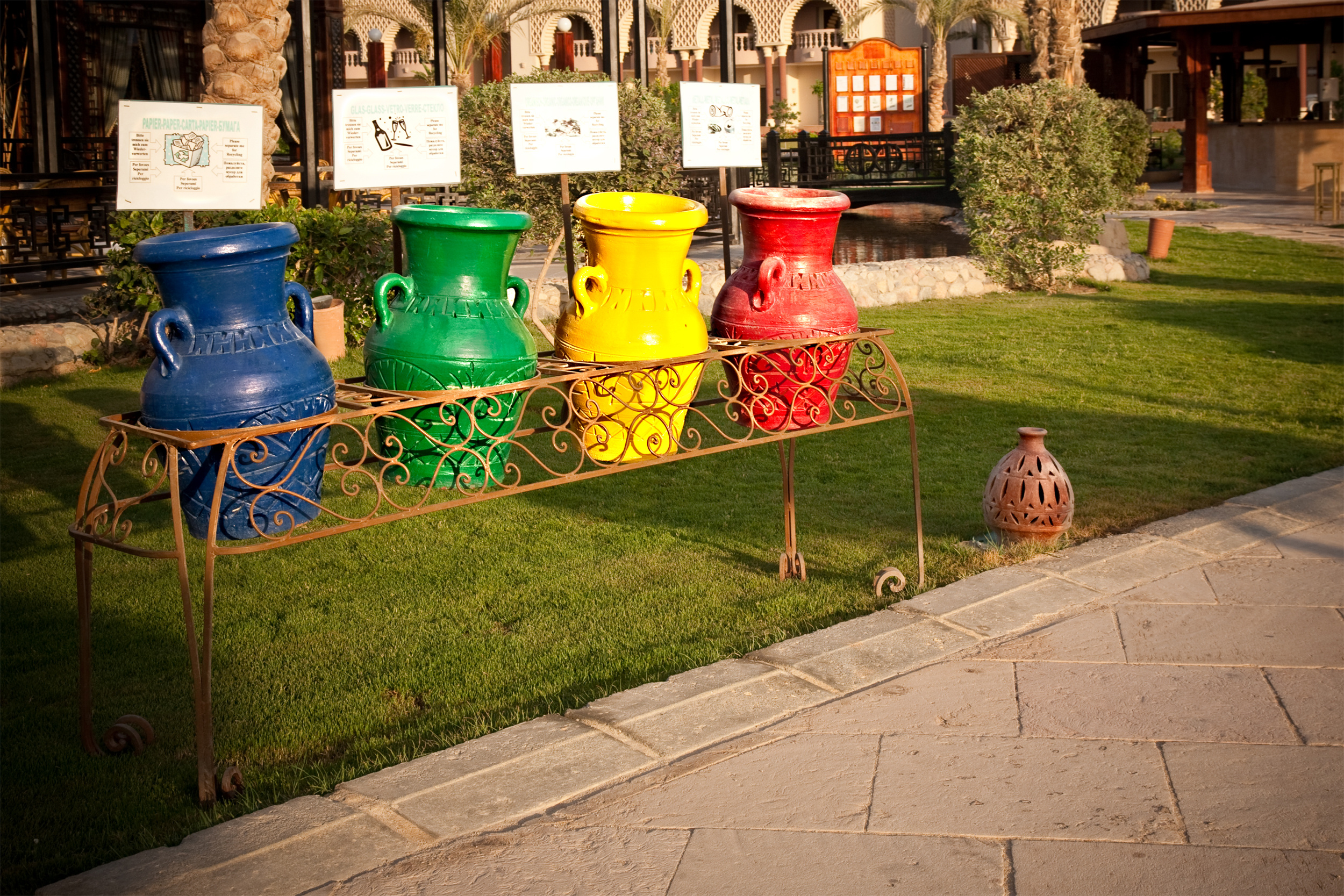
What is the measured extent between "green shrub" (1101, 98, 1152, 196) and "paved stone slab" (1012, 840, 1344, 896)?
1563 cm

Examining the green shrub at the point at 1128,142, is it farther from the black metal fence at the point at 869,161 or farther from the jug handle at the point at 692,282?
the jug handle at the point at 692,282

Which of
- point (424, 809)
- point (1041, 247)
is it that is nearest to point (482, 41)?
point (1041, 247)

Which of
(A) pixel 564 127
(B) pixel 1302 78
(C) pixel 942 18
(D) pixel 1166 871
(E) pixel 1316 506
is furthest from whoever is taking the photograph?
(C) pixel 942 18

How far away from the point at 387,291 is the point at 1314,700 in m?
2.47

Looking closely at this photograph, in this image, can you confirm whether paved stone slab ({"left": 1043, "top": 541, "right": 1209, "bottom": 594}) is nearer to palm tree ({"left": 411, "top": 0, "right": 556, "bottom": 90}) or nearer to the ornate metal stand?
the ornate metal stand

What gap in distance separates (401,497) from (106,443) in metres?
2.43

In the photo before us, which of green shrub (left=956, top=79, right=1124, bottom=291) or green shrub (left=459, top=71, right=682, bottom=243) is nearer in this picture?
green shrub (left=956, top=79, right=1124, bottom=291)

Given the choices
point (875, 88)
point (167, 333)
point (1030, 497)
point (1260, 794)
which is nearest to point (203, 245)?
point (167, 333)

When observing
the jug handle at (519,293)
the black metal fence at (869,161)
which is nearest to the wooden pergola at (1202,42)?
the black metal fence at (869,161)

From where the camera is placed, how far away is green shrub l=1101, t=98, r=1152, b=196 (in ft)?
55.3

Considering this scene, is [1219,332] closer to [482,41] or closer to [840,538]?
[840,538]

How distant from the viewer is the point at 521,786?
2.58m

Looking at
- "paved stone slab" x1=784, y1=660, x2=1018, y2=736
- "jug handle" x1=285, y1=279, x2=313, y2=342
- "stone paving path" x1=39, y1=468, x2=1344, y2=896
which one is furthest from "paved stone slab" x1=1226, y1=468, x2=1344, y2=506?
"jug handle" x1=285, y1=279, x2=313, y2=342

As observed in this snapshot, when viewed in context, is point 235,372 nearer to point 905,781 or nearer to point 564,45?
point 905,781
